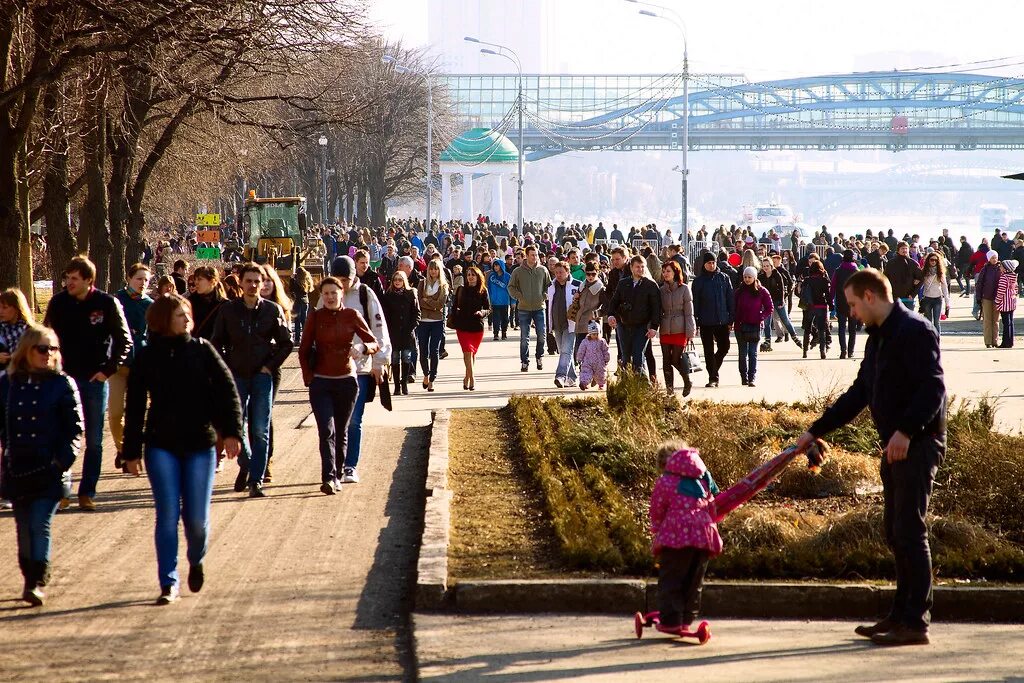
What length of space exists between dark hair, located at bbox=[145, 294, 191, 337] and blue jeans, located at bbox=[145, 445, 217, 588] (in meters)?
0.61

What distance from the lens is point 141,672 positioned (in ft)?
20.7

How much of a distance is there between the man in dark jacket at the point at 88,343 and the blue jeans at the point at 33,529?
2.48m

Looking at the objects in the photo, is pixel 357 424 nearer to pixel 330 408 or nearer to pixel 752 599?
pixel 330 408

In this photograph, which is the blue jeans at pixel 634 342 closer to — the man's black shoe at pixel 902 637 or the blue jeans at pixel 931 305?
the blue jeans at pixel 931 305

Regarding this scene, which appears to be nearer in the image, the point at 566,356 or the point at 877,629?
the point at 877,629

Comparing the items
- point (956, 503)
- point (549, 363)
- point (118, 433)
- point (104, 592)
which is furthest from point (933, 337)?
point (549, 363)

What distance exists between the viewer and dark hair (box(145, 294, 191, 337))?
24.9ft

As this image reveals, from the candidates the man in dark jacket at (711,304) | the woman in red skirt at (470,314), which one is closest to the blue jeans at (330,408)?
the woman in red skirt at (470,314)

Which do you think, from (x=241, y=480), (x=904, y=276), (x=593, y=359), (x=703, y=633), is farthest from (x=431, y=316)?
(x=703, y=633)

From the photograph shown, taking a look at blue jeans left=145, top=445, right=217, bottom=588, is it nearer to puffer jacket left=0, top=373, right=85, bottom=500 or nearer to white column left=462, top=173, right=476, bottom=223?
puffer jacket left=0, top=373, right=85, bottom=500

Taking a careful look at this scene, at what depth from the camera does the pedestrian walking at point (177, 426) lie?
24.4 feet

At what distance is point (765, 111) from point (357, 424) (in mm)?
144864

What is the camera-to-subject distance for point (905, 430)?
6.66 meters

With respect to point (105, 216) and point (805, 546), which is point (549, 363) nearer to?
point (105, 216)
